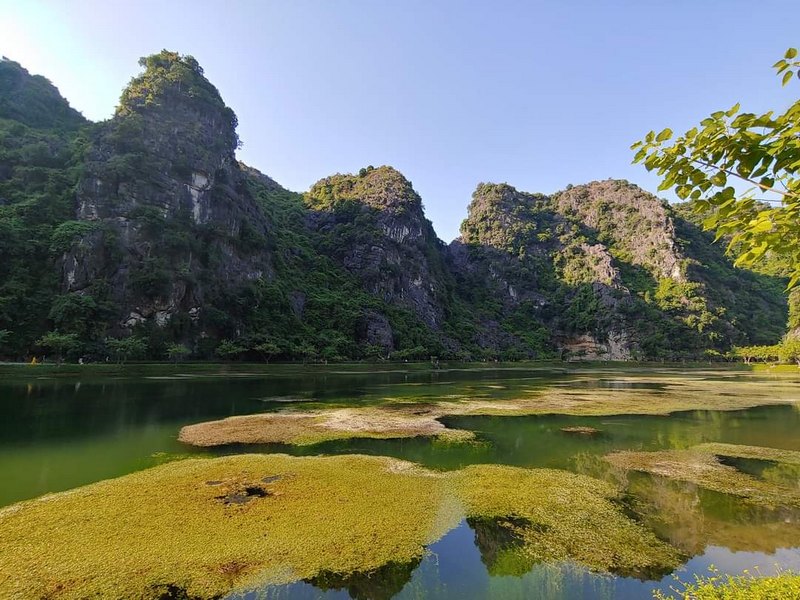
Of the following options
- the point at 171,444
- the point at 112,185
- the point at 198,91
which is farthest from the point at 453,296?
the point at 171,444

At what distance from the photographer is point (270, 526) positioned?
796 cm

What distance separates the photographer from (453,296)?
14675cm

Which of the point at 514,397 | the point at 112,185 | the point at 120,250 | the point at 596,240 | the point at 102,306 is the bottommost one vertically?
the point at 514,397

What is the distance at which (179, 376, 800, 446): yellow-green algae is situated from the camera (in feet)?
54.6

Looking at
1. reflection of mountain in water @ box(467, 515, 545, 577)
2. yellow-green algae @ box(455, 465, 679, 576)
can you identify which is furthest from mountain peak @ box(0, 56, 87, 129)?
reflection of mountain in water @ box(467, 515, 545, 577)

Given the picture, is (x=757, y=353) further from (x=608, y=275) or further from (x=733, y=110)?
(x=733, y=110)

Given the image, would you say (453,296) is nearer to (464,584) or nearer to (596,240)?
(596,240)

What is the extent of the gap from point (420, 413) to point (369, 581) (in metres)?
16.5

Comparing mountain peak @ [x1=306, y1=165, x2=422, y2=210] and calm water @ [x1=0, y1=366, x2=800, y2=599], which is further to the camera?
mountain peak @ [x1=306, y1=165, x2=422, y2=210]

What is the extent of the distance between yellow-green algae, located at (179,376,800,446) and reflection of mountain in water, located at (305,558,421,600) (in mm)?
9312

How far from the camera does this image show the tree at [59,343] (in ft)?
146

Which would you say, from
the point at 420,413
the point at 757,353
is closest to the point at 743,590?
the point at 420,413

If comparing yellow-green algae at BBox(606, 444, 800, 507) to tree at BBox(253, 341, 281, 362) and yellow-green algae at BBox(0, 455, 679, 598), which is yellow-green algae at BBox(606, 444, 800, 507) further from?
tree at BBox(253, 341, 281, 362)

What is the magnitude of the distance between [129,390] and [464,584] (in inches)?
1295
